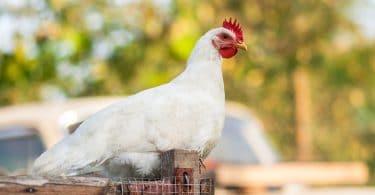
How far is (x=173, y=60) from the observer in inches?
564

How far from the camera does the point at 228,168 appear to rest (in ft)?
41.7

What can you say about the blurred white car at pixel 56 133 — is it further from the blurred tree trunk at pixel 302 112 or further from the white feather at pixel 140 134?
the white feather at pixel 140 134

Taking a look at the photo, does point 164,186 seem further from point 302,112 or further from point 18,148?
point 302,112

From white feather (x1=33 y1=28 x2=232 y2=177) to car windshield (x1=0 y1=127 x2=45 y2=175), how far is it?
23.5 ft

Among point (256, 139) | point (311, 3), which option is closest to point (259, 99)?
point (311, 3)

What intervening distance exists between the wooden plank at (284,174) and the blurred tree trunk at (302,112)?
634 centimetres

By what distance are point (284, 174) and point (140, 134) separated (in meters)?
7.58

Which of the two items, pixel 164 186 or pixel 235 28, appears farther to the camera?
pixel 235 28

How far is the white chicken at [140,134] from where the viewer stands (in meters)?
5.38

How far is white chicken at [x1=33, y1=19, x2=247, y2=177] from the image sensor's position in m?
5.38

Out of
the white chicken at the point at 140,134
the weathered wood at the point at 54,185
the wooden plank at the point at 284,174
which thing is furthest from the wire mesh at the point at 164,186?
the wooden plank at the point at 284,174

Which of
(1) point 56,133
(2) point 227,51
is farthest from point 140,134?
(1) point 56,133

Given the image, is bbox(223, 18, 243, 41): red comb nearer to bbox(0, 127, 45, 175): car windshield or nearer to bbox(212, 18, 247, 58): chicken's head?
bbox(212, 18, 247, 58): chicken's head

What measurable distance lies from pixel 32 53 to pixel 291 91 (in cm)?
982
